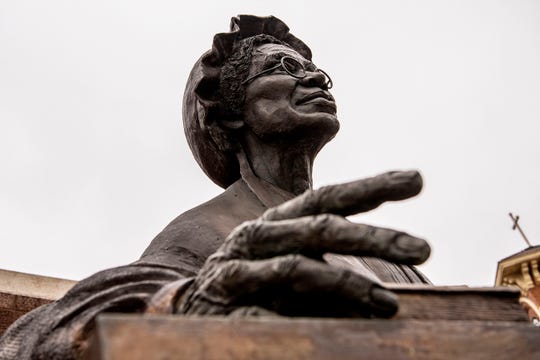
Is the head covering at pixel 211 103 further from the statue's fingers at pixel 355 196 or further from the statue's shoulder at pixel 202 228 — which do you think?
the statue's fingers at pixel 355 196

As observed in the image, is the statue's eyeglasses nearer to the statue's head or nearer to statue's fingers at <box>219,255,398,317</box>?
the statue's head

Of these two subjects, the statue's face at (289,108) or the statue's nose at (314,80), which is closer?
the statue's face at (289,108)

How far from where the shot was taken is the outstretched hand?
6.25ft

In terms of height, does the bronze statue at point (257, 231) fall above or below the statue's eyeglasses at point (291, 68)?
below

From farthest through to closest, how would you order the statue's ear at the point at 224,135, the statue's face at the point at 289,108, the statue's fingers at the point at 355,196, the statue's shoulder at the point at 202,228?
1. the statue's ear at the point at 224,135
2. the statue's face at the point at 289,108
3. the statue's shoulder at the point at 202,228
4. the statue's fingers at the point at 355,196

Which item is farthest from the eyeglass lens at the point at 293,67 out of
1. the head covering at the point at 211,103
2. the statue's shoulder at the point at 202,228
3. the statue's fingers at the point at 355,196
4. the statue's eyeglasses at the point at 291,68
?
the statue's fingers at the point at 355,196

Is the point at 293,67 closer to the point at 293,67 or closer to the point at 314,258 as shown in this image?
the point at 293,67

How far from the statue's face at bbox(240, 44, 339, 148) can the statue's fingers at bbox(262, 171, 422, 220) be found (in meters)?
1.66

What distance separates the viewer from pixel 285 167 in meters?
3.93

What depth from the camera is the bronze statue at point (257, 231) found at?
194 centimetres

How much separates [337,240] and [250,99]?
6.86 feet

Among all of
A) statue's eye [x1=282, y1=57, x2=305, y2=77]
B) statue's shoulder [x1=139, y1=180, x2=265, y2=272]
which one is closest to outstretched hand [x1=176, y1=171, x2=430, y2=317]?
statue's shoulder [x1=139, y1=180, x2=265, y2=272]

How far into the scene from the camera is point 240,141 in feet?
13.5

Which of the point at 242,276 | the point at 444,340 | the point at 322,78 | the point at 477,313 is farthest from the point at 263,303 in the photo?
the point at 322,78
